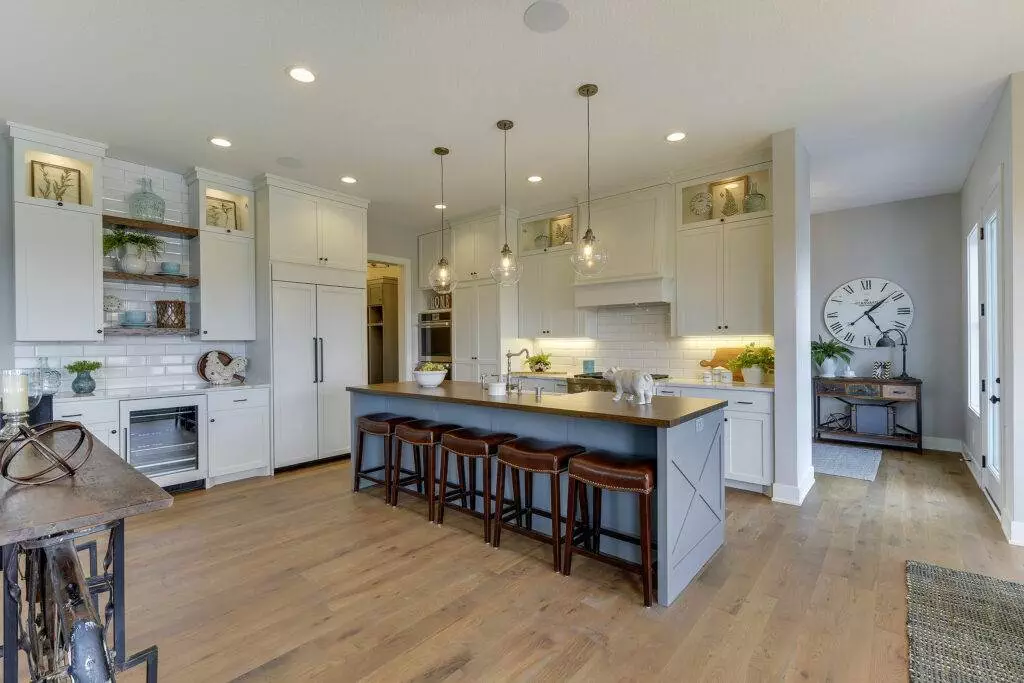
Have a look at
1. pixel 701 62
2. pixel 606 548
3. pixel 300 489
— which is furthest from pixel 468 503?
pixel 701 62

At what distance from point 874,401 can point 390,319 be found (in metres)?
6.21

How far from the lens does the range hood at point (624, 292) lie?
4.80 metres

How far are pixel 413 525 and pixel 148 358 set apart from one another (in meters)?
3.07

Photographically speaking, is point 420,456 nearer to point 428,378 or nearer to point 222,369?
point 428,378

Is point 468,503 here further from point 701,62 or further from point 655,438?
point 701,62

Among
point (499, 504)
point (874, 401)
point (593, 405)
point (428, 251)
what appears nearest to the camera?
point (593, 405)

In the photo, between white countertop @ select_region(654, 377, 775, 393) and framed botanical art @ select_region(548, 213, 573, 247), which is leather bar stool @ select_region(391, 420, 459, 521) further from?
framed botanical art @ select_region(548, 213, 573, 247)

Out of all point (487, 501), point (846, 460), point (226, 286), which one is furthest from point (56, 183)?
point (846, 460)

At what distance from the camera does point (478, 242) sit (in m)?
6.14

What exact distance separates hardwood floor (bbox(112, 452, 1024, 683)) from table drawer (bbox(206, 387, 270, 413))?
972 millimetres

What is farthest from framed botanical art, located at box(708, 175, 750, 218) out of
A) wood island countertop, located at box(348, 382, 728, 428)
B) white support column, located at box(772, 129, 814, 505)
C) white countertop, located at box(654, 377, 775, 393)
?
wood island countertop, located at box(348, 382, 728, 428)

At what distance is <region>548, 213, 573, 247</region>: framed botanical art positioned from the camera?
569 centimetres

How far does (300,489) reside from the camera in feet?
14.1

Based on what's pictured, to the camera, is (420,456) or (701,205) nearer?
(420,456)
